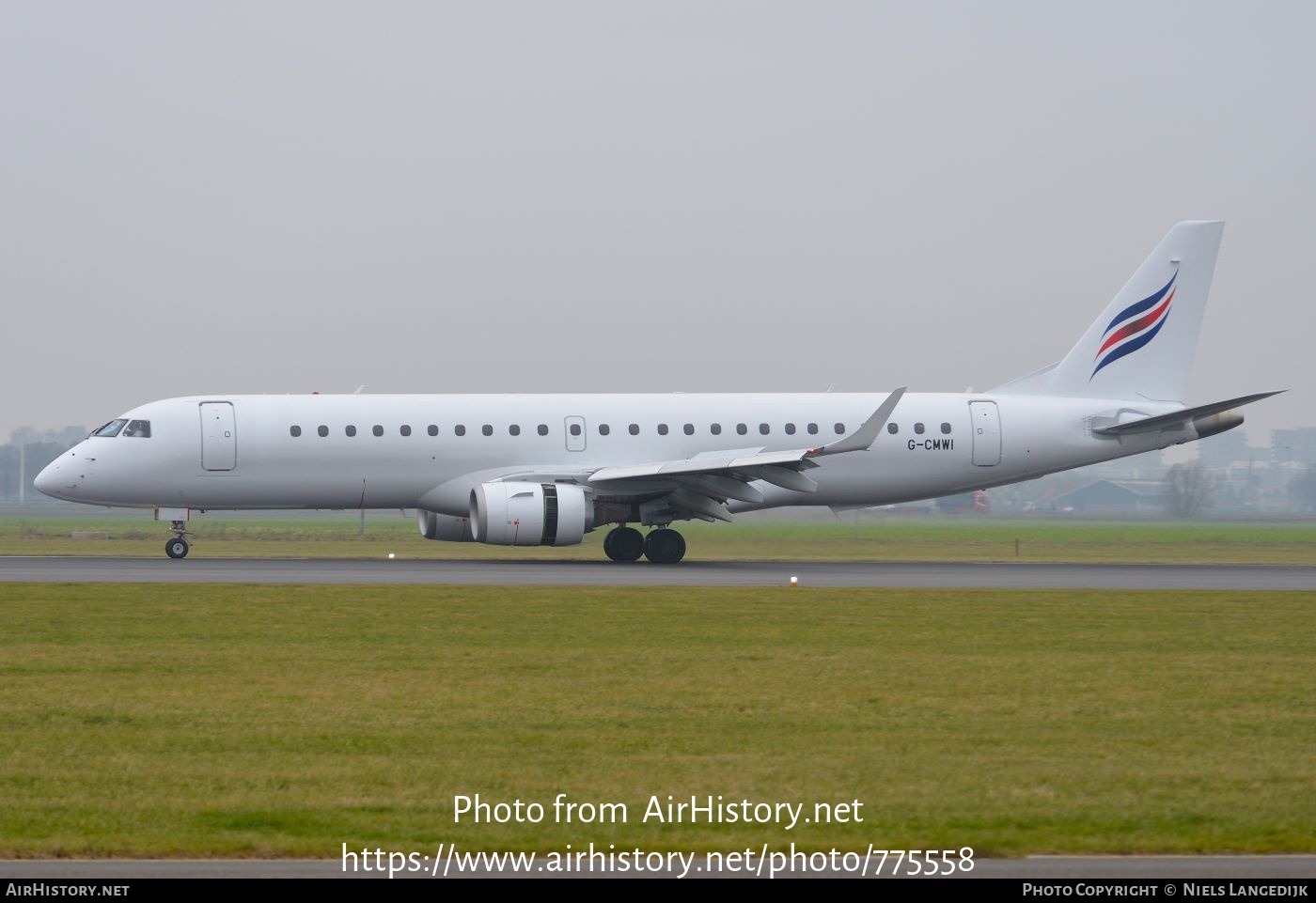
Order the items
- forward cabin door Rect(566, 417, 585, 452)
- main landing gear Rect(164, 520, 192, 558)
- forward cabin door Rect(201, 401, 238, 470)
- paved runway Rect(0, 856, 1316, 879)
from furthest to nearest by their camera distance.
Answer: forward cabin door Rect(566, 417, 585, 452), main landing gear Rect(164, 520, 192, 558), forward cabin door Rect(201, 401, 238, 470), paved runway Rect(0, 856, 1316, 879)

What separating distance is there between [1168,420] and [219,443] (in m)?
20.0

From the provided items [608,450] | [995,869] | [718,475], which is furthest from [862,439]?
[995,869]

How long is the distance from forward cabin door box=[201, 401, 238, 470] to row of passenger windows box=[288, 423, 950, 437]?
121 cm

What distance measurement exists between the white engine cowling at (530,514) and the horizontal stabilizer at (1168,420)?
12138 millimetres

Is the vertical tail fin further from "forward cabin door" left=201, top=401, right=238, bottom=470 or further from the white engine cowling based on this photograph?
"forward cabin door" left=201, top=401, right=238, bottom=470

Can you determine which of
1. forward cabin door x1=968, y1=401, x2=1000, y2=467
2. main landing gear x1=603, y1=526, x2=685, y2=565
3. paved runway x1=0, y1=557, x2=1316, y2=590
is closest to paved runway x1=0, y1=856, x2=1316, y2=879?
paved runway x1=0, y1=557, x2=1316, y2=590

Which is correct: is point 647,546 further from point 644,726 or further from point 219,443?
point 644,726

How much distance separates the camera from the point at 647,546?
3391 centimetres

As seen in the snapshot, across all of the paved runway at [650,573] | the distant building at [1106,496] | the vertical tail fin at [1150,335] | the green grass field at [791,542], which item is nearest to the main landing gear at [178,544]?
the paved runway at [650,573]

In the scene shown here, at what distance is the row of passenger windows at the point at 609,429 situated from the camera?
33344 millimetres

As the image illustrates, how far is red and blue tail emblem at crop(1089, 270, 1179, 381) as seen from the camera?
120 feet

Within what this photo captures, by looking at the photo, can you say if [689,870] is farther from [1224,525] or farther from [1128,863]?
[1224,525]

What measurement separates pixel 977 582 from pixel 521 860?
2047cm

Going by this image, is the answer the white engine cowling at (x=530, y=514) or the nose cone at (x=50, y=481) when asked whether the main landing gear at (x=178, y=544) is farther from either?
the white engine cowling at (x=530, y=514)
